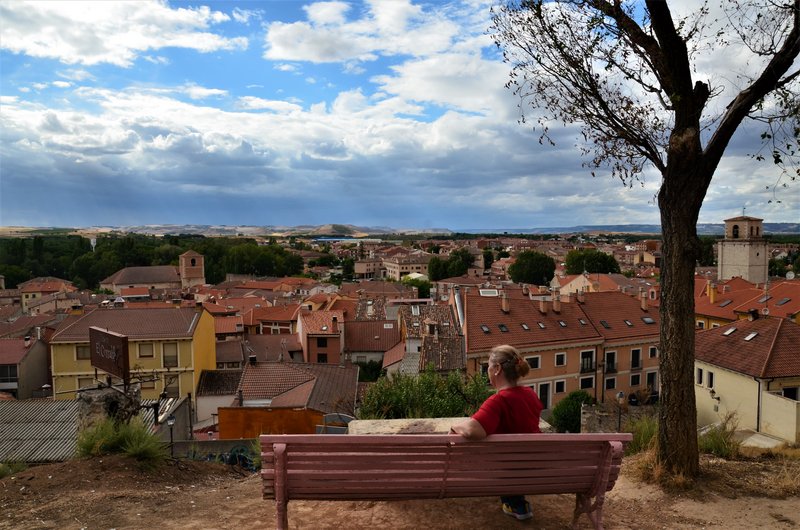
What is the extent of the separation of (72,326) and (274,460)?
26963mm

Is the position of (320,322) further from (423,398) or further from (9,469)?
(9,469)

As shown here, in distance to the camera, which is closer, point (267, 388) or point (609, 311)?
point (267, 388)

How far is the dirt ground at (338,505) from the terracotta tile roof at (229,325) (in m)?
39.3

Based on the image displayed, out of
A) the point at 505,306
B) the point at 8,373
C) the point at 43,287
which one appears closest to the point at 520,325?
the point at 505,306

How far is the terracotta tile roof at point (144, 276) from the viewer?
103 m

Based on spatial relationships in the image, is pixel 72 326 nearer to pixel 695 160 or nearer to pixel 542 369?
pixel 542 369

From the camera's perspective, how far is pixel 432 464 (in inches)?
154

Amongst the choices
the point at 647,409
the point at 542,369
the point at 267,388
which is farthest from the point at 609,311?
the point at 267,388

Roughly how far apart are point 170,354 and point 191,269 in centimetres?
8207

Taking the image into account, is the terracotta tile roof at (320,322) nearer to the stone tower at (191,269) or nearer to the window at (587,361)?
the window at (587,361)

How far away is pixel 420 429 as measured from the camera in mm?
6039

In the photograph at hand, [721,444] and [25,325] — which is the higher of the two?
[721,444]

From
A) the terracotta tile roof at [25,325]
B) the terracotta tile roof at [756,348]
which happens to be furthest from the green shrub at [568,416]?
the terracotta tile roof at [25,325]

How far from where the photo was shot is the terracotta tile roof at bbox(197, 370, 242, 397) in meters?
25.3
